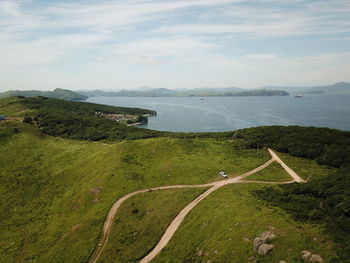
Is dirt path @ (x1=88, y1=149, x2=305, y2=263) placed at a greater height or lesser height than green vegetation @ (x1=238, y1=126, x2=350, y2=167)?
lesser

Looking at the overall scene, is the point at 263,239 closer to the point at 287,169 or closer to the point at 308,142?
the point at 287,169

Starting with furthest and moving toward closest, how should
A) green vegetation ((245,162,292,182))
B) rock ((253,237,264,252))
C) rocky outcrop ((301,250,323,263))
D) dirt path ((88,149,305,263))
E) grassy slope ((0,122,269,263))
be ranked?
green vegetation ((245,162,292,182))
grassy slope ((0,122,269,263))
dirt path ((88,149,305,263))
rock ((253,237,264,252))
rocky outcrop ((301,250,323,263))

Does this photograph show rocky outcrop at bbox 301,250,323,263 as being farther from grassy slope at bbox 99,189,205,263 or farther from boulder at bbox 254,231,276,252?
grassy slope at bbox 99,189,205,263

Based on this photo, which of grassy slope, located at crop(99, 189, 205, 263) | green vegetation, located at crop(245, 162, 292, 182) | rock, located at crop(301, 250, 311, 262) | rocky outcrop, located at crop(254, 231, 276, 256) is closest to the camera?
rock, located at crop(301, 250, 311, 262)

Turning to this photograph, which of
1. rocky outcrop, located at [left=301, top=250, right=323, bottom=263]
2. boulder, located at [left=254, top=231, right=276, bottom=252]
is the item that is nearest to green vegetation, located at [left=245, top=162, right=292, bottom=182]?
boulder, located at [left=254, top=231, right=276, bottom=252]

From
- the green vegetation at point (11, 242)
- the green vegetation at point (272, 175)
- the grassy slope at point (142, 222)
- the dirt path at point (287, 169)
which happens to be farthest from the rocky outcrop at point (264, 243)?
the green vegetation at point (11, 242)

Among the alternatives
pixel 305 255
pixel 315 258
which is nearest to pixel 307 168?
pixel 305 255

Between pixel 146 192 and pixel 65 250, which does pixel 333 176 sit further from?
pixel 65 250
